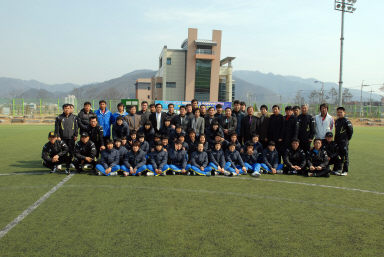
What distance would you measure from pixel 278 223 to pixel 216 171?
118 inches

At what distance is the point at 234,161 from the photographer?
6.97 m

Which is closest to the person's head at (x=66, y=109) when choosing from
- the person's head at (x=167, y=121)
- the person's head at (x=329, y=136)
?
the person's head at (x=167, y=121)

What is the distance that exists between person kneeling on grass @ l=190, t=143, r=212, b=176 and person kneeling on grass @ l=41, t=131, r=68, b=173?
10.5 ft

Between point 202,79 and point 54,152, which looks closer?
point 54,152

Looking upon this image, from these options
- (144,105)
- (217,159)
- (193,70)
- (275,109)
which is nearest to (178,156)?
(217,159)

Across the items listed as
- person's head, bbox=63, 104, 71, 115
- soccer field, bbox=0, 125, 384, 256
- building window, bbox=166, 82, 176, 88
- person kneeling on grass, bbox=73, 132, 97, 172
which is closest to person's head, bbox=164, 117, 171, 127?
soccer field, bbox=0, 125, 384, 256

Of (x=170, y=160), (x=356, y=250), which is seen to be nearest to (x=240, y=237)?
(x=356, y=250)

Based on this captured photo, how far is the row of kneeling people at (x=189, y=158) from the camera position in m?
6.48

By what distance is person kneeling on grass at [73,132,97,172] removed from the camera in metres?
6.55

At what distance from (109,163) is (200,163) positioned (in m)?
2.24

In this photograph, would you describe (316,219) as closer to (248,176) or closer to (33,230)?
(248,176)

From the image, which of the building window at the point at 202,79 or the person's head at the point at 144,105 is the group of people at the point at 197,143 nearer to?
the person's head at the point at 144,105

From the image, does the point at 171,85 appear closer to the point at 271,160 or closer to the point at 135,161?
the point at 271,160

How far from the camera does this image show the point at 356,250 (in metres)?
3.03
